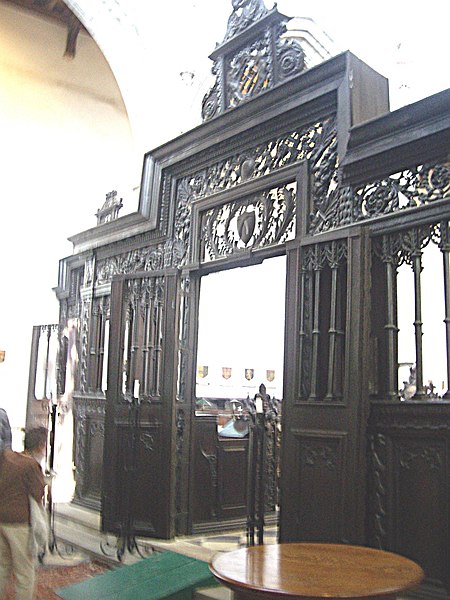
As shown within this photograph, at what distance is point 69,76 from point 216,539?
8.88 m

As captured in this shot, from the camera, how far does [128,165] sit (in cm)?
1229

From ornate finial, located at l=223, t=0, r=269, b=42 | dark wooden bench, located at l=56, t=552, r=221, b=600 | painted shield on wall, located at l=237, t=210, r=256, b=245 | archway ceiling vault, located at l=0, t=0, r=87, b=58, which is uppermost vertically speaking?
archway ceiling vault, located at l=0, t=0, r=87, b=58

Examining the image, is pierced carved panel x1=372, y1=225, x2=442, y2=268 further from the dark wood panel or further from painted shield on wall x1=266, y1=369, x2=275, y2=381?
painted shield on wall x1=266, y1=369, x2=275, y2=381

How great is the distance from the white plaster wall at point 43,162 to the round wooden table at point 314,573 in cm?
900

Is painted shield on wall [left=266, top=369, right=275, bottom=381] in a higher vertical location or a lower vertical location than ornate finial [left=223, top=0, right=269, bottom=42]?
lower

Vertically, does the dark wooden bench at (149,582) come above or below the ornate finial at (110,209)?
below

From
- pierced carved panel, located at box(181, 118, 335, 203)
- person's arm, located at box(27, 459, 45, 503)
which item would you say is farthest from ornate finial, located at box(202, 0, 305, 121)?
person's arm, located at box(27, 459, 45, 503)

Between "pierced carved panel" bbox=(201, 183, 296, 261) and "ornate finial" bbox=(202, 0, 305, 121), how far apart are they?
83 cm

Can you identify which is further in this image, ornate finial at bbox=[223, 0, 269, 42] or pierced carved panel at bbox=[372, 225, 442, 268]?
ornate finial at bbox=[223, 0, 269, 42]

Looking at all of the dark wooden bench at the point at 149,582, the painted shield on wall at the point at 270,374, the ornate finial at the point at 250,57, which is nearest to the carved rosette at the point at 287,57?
the ornate finial at the point at 250,57

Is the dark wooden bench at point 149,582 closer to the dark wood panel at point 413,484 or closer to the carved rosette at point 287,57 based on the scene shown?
the dark wood panel at point 413,484

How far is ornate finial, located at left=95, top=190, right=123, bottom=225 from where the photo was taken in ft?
23.9

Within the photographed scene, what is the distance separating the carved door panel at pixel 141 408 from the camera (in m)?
5.62

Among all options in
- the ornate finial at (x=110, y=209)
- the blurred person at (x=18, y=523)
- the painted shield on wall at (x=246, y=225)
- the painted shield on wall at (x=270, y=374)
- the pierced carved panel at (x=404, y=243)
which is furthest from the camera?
the painted shield on wall at (x=270, y=374)
